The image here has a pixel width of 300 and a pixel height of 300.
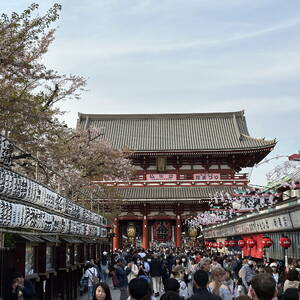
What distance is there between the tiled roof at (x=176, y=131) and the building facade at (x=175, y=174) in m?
0.10

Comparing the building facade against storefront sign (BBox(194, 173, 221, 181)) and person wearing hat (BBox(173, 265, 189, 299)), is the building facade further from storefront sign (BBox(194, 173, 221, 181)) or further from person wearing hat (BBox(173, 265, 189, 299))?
person wearing hat (BBox(173, 265, 189, 299))

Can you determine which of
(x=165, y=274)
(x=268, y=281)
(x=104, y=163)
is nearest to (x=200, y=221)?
(x=104, y=163)

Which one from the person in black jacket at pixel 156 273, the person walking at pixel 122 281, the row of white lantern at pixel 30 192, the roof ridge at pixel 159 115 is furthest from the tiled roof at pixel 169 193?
the row of white lantern at pixel 30 192

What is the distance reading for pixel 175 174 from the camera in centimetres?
5044

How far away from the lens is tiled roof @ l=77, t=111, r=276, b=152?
51.2m

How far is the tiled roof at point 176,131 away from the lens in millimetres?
51188

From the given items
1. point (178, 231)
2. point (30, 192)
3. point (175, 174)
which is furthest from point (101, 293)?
point (175, 174)

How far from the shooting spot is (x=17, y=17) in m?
12.9

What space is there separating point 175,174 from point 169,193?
3130 mm

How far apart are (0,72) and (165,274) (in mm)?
9955

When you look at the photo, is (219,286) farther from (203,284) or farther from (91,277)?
(91,277)

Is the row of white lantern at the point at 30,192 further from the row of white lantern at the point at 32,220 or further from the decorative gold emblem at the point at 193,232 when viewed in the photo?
the decorative gold emblem at the point at 193,232

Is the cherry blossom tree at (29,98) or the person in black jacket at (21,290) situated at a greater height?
the cherry blossom tree at (29,98)

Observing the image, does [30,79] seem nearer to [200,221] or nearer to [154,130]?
[200,221]
